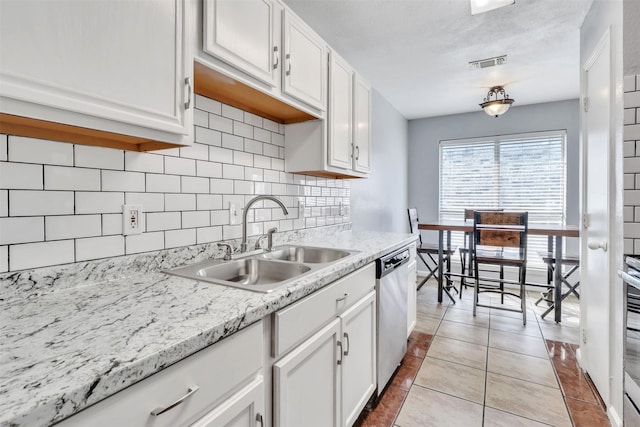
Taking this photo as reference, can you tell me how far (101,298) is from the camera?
3.01 ft

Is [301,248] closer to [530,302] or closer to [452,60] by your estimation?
[452,60]

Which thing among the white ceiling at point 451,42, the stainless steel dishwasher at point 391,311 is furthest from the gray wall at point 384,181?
the stainless steel dishwasher at point 391,311

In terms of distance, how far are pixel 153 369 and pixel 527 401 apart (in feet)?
7.05

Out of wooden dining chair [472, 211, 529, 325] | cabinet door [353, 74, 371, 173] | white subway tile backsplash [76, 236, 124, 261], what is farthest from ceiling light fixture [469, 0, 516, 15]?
white subway tile backsplash [76, 236, 124, 261]

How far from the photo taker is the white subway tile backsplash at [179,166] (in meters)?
1.34

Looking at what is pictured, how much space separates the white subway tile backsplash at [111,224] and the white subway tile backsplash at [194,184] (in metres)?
0.31

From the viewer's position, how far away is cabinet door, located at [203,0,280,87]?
1171 millimetres

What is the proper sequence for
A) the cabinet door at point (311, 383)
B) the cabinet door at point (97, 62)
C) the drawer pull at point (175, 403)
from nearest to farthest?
the drawer pull at point (175, 403)
the cabinet door at point (97, 62)
the cabinet door at point (311, 383)

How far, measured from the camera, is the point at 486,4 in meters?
2.00

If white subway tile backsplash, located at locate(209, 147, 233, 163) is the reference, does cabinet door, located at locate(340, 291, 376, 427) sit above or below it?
below

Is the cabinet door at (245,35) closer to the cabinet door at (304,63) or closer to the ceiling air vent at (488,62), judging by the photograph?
the cabinet door at (304,63)

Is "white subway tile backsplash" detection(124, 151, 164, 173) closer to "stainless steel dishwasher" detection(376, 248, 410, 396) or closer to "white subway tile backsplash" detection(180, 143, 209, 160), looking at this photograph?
"white subway tile backsplash" detection(180, 143, 209, 160)

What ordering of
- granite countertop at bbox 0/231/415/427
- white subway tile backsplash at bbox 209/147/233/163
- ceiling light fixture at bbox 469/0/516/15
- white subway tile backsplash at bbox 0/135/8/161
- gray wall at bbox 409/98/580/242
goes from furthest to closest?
gray wall at bbox 409/98/580/242 → ceiling light fixture at bbox 469/0/516/15 → white subway tile backsplash at bbox 209/147/233/163 → white subway tile backsplash at bbox 0/135/8/161 → granite countertop at bbox 0/231/415/427

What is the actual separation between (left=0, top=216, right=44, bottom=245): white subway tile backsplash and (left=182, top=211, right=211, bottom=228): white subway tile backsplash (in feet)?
1.66
